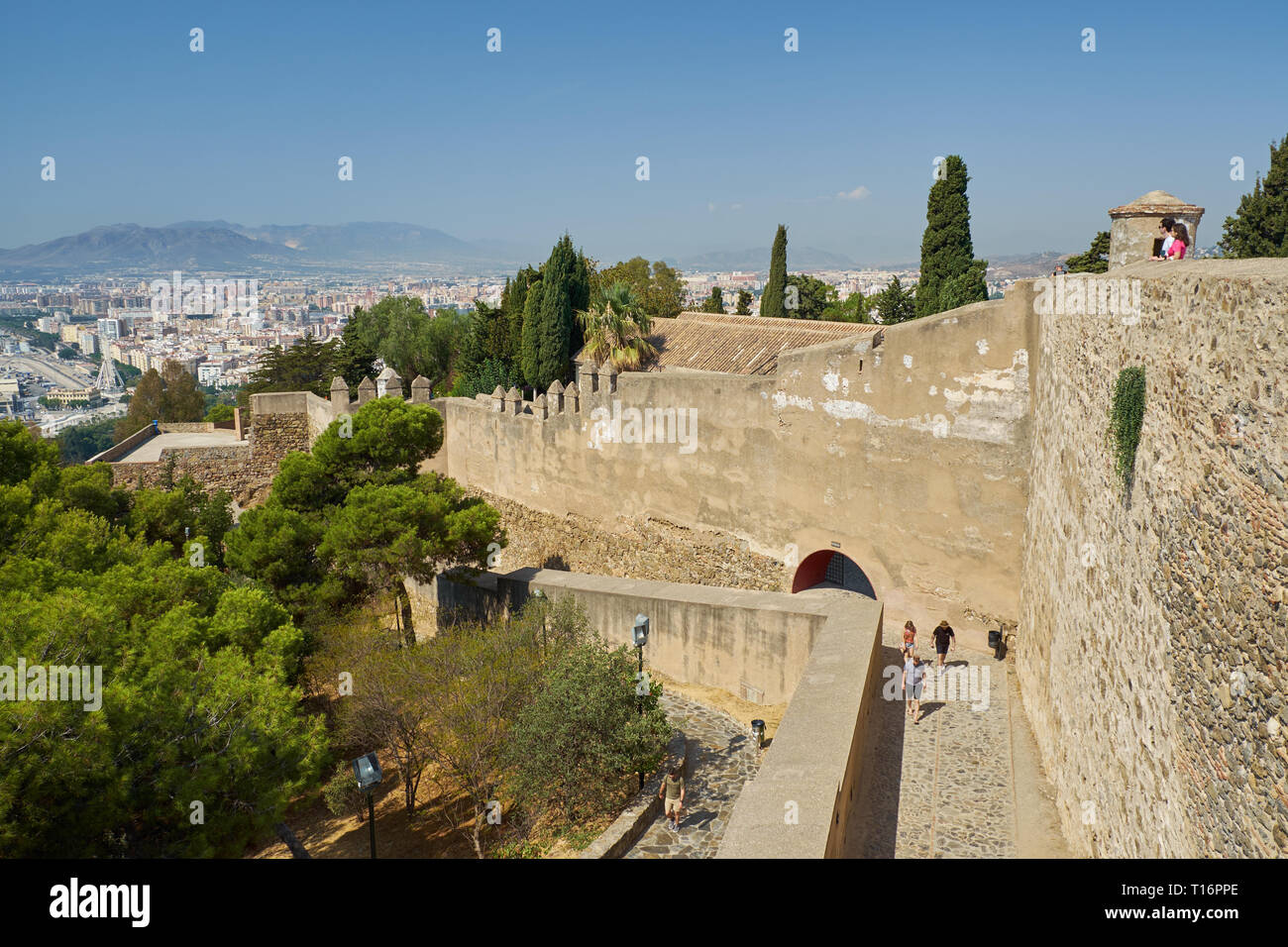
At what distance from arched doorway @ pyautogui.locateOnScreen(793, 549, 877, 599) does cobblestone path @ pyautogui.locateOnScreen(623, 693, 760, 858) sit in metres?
3.29

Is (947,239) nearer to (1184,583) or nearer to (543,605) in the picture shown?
(543,605)

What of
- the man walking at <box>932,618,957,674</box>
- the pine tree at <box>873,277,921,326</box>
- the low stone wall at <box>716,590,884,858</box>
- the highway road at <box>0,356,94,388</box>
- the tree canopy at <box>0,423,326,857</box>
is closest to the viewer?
the low stone wall at <box>716,590,884,858</box>

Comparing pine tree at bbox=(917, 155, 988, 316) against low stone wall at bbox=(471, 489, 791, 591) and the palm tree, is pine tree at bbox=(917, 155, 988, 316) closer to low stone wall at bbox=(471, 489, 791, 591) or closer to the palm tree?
the palm tree

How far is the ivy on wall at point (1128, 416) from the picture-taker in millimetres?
6344

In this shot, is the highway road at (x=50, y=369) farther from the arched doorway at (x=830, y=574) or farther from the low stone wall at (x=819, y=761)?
the low stone wall at (x=819, y=761)

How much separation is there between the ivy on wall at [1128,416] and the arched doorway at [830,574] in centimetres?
787

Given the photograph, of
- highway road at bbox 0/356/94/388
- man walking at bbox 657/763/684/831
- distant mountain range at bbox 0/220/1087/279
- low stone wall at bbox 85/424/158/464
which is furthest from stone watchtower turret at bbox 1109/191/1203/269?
distant mountain range at bbox 0/220/1087/279

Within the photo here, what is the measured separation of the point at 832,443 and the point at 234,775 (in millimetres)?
9259

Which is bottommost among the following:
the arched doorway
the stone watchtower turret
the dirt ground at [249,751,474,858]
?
the dirt ground at [249,751,474,858]

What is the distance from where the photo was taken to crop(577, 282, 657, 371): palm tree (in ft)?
79.9

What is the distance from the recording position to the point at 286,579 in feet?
52.2

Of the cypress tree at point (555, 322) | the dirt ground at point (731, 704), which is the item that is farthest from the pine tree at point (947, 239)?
the dirt ground at point (731, 704)
